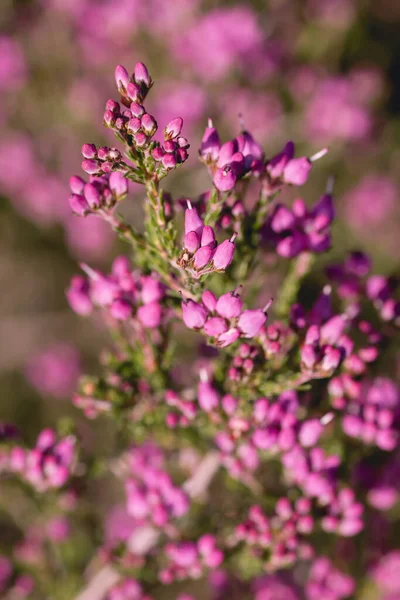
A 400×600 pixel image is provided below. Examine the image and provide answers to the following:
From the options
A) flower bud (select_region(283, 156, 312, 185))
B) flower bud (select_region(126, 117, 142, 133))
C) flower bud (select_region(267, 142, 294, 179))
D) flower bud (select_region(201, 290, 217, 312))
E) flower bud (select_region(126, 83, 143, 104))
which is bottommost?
flower bud (select_region(201, 290, 217, 312))

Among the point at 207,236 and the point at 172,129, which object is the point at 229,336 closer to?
the point at 207,236

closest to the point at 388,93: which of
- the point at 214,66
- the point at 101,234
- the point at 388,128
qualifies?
the point at 388,128

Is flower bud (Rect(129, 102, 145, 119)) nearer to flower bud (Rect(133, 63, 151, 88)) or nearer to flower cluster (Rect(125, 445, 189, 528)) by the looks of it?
flower bud (Rect(133, 63, 151, 88))

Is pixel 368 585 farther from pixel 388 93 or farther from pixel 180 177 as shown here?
pixel 388 93

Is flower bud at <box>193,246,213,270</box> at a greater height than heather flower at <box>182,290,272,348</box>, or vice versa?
flower bud at <box>193,246,213,270</box>

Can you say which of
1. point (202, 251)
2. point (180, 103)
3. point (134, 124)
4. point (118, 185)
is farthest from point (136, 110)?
point (180, 103)

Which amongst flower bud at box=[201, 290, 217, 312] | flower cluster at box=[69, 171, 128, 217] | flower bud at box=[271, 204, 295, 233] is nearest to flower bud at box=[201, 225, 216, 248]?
flower bud at box=[201, 290, 217, 312]

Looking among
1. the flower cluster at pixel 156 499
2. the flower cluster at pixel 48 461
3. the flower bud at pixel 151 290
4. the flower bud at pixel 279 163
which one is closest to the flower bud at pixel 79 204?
the flower bud at pixel 151 290

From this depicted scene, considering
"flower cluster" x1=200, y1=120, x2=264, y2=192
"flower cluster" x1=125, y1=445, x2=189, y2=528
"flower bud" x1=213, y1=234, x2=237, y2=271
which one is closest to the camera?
"flower bud" x1=213, y1=234, x2=237, y2=271
